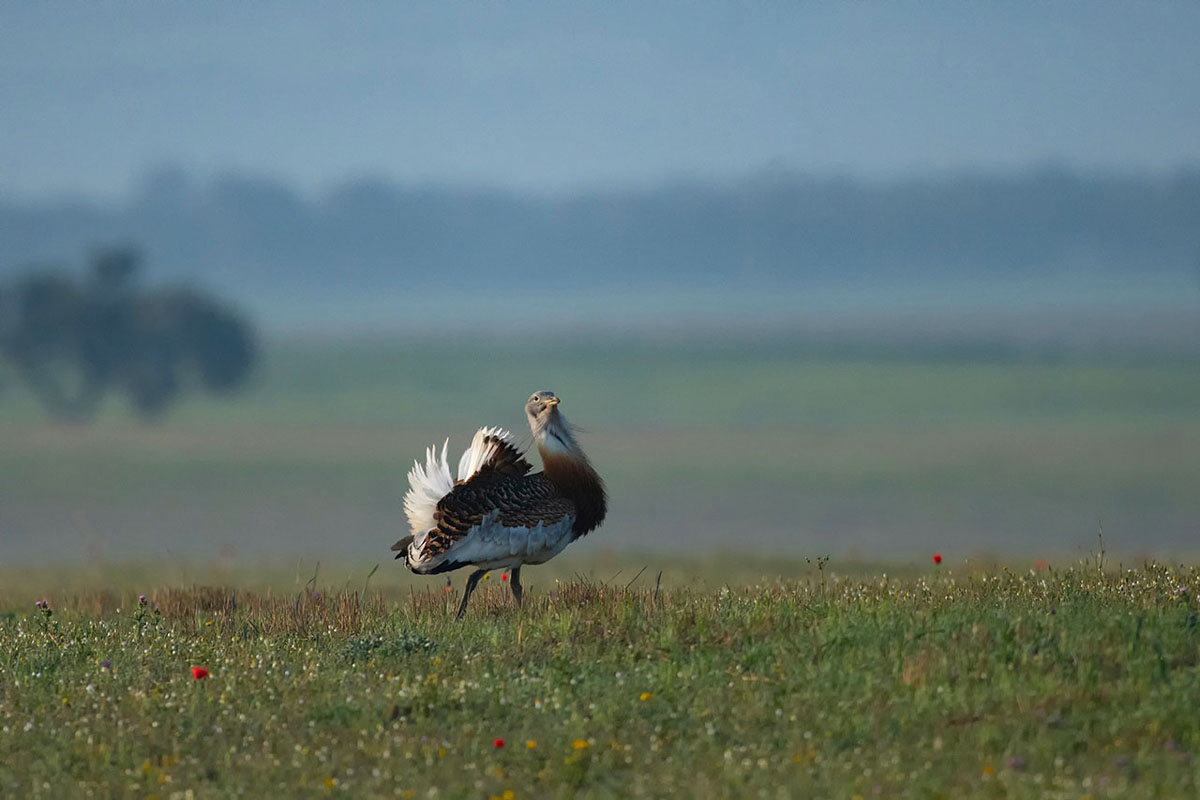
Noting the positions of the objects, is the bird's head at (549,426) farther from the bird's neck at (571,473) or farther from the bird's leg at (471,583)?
the bird's leg at (471,583)

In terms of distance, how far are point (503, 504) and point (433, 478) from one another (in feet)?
3.27

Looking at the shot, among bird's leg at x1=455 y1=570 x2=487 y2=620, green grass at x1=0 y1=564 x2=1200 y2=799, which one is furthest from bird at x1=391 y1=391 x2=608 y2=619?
green grass at x1=0 y1=564 x2=1200 y2=799

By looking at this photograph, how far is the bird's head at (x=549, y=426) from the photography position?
579 inches

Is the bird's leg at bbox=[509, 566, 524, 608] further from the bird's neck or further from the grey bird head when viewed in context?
the grey bird head

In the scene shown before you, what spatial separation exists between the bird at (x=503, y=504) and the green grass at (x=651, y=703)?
949 mm

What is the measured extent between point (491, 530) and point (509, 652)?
8.44 feet

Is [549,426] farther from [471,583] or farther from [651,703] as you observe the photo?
[651,703]

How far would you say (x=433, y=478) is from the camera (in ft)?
47.7

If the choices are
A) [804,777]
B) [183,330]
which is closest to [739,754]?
[804,777]

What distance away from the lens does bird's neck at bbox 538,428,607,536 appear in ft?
48.1

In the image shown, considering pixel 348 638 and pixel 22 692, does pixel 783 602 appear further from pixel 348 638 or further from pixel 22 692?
pixel 22 692

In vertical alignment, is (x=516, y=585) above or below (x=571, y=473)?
below

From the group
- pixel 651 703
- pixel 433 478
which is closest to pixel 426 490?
pixel 433 478

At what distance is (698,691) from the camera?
10.1 metres
